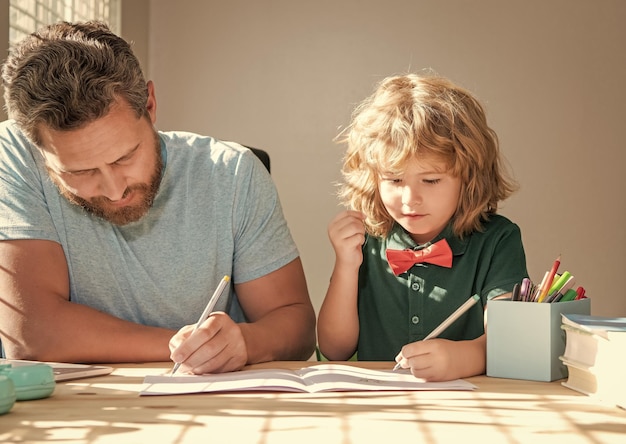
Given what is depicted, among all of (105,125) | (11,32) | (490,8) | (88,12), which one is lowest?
(105,125)

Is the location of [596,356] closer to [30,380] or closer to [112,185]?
[30,380]

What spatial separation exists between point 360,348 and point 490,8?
2.90 metres

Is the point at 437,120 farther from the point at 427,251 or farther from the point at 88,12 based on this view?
the point at 88,12

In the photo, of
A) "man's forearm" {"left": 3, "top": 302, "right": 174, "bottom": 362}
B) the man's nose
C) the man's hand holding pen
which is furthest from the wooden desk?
the man's nose

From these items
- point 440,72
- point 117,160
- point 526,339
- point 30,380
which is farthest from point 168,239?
point 440,72

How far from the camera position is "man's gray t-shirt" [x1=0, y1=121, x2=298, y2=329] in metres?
1.79

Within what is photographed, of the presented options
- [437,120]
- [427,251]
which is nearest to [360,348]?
[427,251]

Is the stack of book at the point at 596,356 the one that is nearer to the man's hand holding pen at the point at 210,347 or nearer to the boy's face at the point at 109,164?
the man's hand holding pen at the point at 210,347

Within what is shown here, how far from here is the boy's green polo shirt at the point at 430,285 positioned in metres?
1.78

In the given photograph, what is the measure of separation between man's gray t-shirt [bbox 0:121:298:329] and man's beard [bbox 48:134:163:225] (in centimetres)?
5

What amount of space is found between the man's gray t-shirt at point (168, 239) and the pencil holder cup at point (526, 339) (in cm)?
60

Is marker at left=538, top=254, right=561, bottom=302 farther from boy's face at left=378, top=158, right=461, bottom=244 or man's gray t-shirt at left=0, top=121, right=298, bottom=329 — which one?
man's gray t-shirt at left=0, top=121, right=298, bottom=329

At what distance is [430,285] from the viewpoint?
1841 millimetres

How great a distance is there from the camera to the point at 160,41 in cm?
436
